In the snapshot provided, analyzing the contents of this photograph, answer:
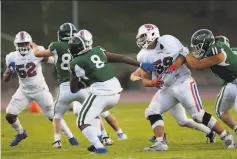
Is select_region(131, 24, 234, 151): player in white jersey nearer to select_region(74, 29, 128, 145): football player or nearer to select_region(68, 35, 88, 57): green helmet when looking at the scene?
select_region(74, 29, 128, 145): football player

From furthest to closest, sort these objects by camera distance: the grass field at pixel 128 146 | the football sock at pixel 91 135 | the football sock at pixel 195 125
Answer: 1. the football sock at pixel 195 125
2. the football sock at pixel 91 135
3. the grass field at pixel 128 146

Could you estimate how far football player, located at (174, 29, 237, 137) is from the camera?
31.8ft

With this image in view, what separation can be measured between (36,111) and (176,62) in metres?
12.0

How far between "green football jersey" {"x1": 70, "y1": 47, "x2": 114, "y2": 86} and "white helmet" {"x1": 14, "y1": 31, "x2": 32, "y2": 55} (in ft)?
7.59

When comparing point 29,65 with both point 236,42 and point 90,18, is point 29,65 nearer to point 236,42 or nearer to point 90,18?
point 236,42

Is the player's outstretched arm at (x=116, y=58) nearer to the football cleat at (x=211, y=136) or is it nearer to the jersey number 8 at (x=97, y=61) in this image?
the jersey number 8 at (x=97, y=61)

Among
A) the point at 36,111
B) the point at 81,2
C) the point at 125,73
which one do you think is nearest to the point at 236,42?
the point at 125,73

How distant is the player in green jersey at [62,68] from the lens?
1121 cm

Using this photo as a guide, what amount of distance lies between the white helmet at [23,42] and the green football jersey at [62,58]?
641 mm

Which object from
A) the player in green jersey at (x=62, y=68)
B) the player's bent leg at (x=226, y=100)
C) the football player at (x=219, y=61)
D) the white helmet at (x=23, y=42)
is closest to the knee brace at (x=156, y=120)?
the football player at (x=219, y=61)

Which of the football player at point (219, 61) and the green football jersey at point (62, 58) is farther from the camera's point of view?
the green football jersey at point (62, 58)

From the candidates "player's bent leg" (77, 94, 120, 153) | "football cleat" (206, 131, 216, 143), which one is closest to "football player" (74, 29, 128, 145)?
"player's bent leg" (77, 94, 120, 153)

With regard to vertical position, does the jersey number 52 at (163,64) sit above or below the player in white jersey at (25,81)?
above

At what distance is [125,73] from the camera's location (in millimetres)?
31516
